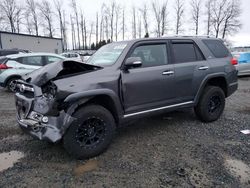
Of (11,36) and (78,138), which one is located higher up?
(11,36)

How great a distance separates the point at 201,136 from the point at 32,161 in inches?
117

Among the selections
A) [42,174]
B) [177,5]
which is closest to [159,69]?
[42,174]

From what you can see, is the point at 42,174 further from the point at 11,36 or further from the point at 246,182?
the point at 11,36

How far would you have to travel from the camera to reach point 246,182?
2625mm

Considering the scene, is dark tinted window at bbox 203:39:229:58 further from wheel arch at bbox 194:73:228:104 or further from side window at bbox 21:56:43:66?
side window at bbox 21:56:43:66

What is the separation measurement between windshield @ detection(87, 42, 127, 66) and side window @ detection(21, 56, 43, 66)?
5142 mm

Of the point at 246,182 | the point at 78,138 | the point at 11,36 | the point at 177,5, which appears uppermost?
the point at 177,5

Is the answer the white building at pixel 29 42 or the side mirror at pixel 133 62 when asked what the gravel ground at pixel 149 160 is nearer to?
the side mirror at pixel 133 62

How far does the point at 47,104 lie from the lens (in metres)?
2.85

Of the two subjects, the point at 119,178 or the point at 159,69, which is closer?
the point at 119,178

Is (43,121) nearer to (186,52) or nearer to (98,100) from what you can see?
(98,100)

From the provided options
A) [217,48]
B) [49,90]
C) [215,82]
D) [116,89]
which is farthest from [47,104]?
[217,48]

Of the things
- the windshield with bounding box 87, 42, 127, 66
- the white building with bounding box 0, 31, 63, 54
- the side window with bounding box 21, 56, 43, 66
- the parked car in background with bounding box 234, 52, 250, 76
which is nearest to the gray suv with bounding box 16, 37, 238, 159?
the windshield with bounding box 87, 42, 127, 66

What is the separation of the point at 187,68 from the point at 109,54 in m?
Result: 1.54
